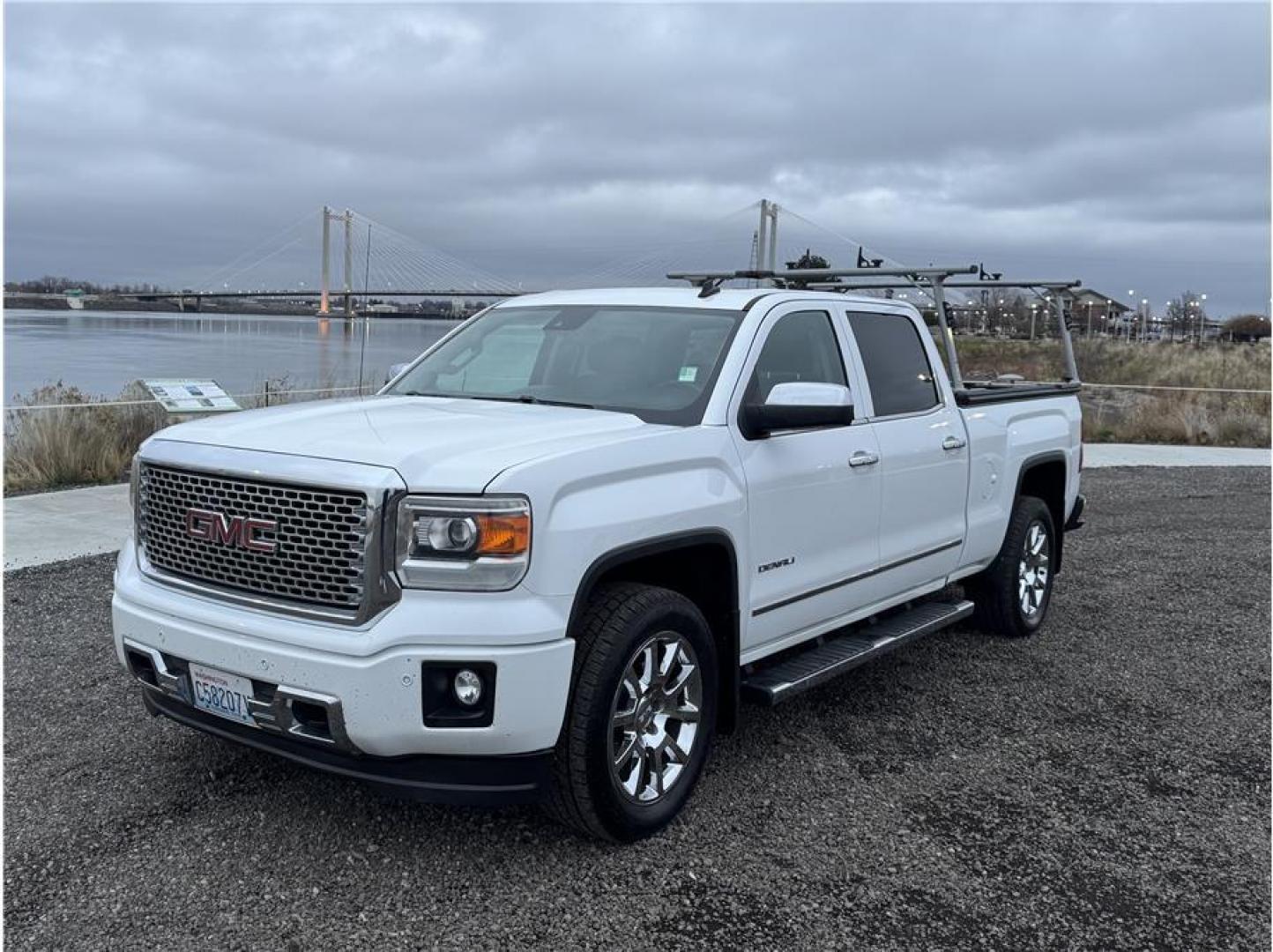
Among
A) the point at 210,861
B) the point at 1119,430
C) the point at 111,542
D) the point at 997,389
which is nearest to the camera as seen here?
the point at 210,861

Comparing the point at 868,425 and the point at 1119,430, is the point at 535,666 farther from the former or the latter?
Result: the point at 1119,430

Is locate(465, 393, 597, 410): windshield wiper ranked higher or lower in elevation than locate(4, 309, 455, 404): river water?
higher

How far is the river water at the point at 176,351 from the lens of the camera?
1305 centimetres

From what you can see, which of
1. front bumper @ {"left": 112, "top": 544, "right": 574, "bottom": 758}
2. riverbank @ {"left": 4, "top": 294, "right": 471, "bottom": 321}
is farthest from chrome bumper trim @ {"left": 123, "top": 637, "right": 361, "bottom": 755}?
riverbank @ {"left": 4, "top": 294, "right": 471, "bottom": 321}

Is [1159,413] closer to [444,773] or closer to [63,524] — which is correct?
[63,524]

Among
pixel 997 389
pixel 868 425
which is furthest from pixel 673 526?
pixel 997 389

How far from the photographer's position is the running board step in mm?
4496

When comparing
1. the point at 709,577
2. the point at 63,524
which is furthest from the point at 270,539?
the point at 63,524

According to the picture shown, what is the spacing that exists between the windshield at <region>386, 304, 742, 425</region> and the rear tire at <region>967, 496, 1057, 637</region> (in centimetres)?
278

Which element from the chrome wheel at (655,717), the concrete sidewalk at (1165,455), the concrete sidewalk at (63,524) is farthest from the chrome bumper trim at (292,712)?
the concrete sidewalk at (1165,455)

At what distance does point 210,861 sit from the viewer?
3.74 metres

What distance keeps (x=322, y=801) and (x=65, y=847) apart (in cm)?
85

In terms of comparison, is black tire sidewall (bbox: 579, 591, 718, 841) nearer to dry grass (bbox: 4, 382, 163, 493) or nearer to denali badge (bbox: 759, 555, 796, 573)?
denali badge (bbox: 759, 555, 796, 573)

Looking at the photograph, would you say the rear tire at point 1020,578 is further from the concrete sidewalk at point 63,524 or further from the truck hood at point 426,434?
the concrete sidewalk at point 63,524
